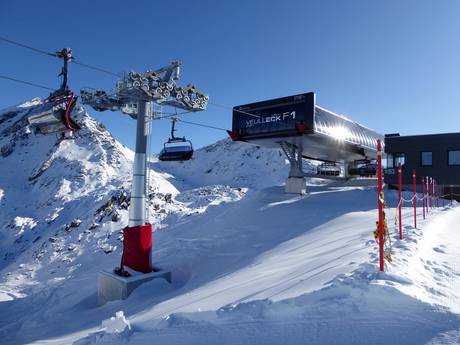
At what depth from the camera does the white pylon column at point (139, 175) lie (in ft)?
40.9

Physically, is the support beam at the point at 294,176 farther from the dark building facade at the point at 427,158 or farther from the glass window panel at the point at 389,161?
the glass window panel at the point at 389,161

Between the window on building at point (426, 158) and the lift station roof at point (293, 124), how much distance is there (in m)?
8.93

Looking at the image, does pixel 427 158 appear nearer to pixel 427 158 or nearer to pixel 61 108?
pixel 427 158

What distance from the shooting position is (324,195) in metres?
22.9

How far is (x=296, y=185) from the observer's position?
2366 centimetres

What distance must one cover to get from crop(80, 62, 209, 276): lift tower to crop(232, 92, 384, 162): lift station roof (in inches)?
350

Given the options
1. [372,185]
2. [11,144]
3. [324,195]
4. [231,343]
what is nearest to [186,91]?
[231,343]

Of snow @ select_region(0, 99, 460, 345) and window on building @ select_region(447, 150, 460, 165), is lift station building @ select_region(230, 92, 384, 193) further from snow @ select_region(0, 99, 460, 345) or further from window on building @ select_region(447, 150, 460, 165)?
window on building @ select_region(447, 150, 460, 165)

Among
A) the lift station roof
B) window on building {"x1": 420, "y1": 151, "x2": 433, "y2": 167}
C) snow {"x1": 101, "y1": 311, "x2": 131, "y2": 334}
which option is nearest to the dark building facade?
window on building {"x1": 420, "y1": 151, "x2": 433, "y2": 167}

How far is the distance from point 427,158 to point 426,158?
8 cm

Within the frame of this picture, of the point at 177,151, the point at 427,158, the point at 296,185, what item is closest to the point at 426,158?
the point at 427,158

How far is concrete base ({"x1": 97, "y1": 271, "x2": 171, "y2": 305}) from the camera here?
11.2 meters

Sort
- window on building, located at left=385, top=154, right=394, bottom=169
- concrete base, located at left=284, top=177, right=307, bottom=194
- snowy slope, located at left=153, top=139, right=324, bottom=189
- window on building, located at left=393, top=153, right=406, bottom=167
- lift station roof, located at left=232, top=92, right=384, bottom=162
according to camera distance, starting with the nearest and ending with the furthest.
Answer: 1. lift station roof, located at left=232, top=92, right=384, bottom=162
2. concrete base, located at left=284, top=177, right=307, bottom=194
3. window on building, located at left=393, top=153, right=406, bottom=167
4. window on building, located at left=385, top=154, right=394, bottom=169
5. snowy slope, located at left=153, top=139, right=324, bottom=189

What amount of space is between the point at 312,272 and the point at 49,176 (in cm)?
5843
